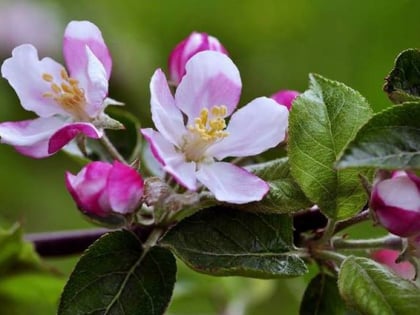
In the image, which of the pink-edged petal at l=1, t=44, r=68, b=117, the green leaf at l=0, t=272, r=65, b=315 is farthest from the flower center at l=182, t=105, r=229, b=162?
the green leaf at l=0, t=272, r=65, b=315

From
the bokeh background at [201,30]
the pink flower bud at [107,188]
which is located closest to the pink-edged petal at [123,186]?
the pink flower bud at [107,188]

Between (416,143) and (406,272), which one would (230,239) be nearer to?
(416,143)

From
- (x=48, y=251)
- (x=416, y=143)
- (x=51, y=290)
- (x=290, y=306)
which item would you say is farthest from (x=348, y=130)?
(x=290, y=306)

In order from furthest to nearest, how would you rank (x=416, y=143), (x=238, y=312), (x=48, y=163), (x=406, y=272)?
(x=48, y=163) → (x=238, y=312) → (x=406, y=272) → (x=416, y=143)

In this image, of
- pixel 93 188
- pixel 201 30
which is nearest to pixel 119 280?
pixel 93 188

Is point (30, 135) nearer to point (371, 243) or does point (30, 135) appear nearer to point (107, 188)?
point (107, 188)

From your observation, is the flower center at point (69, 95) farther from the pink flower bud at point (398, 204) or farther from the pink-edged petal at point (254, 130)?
the pink flower bud at point (398, 204)
